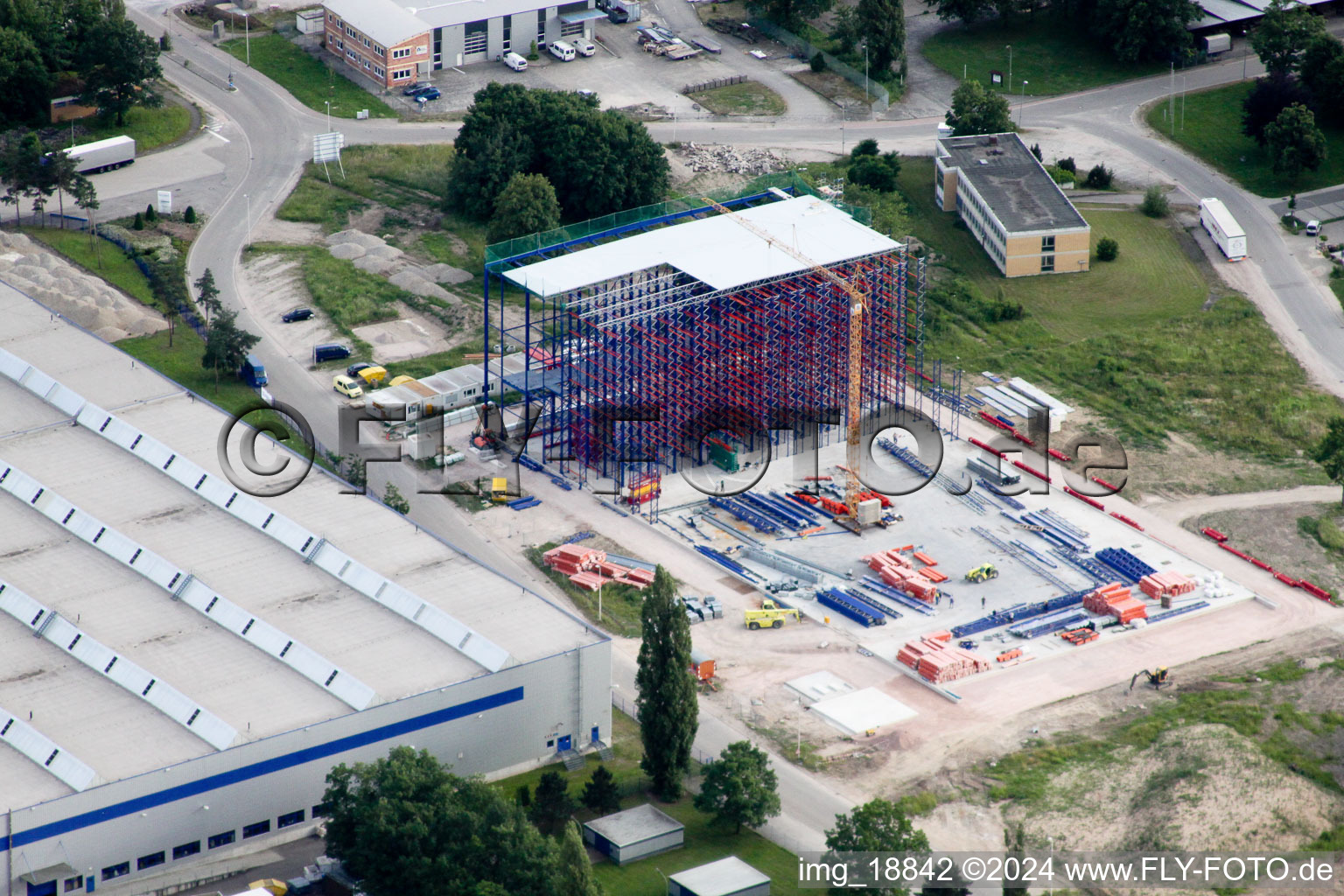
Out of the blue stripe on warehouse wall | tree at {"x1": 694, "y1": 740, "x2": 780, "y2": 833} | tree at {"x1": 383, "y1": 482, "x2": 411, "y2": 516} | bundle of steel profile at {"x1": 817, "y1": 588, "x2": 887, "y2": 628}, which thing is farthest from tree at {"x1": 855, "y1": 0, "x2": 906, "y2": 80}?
tree at {"x1": 694, "y1": 740, "x2": 780, "y2": 833}

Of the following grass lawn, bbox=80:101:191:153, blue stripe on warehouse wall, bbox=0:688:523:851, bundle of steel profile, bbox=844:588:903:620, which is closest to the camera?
blue stripe on warehouse wall, bbox=0:688:523:851

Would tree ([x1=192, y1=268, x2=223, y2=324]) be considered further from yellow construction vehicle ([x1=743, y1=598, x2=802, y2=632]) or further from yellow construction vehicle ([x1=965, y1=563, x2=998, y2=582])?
yellow construction vehicle ([x1=965, y1=563, x2=998, y2=582])

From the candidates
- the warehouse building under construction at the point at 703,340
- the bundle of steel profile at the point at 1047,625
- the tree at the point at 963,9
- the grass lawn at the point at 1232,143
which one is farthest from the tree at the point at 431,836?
the tree at the point at 963,9

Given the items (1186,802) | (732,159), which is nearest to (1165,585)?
(1186,802)

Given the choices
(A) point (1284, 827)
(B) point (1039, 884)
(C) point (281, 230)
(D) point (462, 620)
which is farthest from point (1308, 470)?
(C) point (281, 230)

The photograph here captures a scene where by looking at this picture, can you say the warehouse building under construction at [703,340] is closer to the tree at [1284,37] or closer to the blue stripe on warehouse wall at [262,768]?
the blue stripe on warehouse wall at [262,768]

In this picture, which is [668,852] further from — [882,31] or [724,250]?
[882,31]
